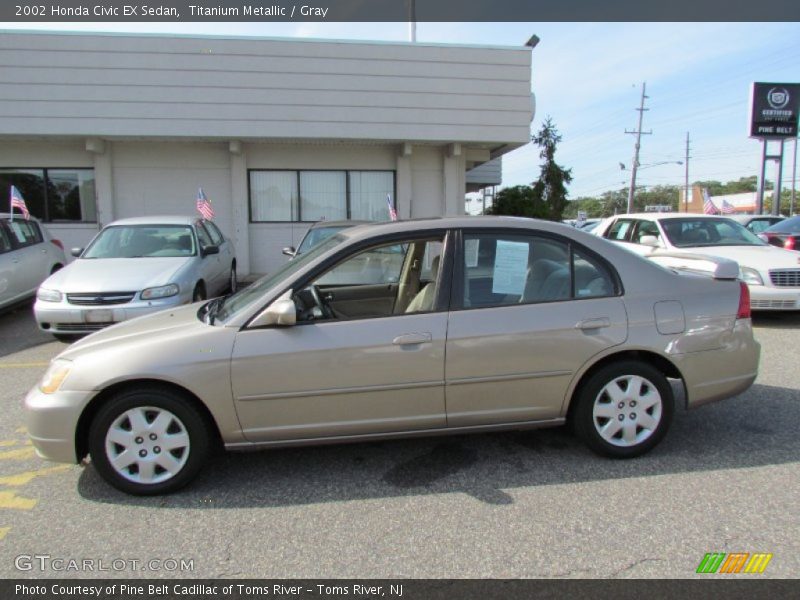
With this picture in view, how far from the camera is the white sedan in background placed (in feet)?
24.6

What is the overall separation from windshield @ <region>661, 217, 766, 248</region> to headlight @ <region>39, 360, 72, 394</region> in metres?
8.11

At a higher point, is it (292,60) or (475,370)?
(292,60)

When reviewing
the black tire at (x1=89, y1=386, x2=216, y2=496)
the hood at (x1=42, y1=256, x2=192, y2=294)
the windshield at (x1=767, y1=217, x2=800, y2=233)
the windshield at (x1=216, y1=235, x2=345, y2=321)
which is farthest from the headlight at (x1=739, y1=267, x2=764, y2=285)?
the hood at (x1=42, y1=256, x2=192, y2=294)

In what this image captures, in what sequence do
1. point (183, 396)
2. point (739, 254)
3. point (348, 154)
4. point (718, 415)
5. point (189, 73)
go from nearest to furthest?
point (183, 396), point (718, 415), point (739, 254), point (189, 73), point (348, 154)

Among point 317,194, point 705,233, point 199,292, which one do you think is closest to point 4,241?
point 199,292

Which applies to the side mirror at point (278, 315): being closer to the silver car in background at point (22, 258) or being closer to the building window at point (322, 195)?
the silver car in background at point (22, 258)

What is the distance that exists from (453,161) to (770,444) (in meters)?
11.0

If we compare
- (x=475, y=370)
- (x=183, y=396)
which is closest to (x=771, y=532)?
(x=475, y=370)

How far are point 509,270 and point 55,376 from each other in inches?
110

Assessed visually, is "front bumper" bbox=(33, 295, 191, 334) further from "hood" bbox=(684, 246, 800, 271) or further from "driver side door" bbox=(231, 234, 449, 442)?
"hood" bbox=(684, 246, 800, 271)

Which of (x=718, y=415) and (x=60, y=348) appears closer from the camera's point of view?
(x=718, y=415)

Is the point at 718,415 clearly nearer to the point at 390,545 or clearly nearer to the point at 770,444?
the point at 770,444

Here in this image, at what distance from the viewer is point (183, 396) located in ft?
10.5
